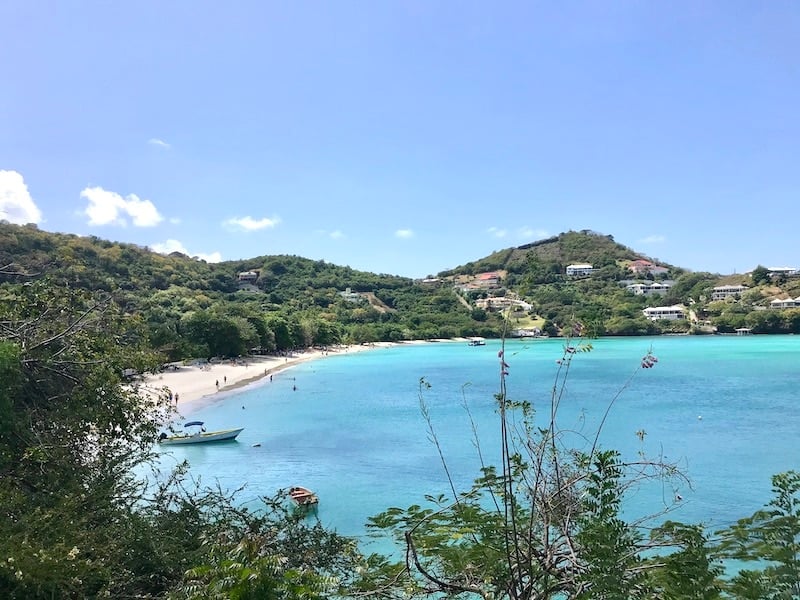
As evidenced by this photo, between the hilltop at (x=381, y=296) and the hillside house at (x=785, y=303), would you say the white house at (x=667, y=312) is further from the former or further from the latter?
the hillside house at (x=785, y=303)

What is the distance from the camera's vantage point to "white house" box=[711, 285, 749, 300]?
121031 mm

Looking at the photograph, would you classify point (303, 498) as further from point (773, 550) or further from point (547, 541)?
point (773, 550)

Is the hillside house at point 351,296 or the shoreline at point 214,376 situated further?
the hillside house at point 351,296

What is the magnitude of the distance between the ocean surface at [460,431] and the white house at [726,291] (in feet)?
221

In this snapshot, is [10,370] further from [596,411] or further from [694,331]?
[694,331]

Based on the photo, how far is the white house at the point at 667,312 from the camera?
11300 centimetres

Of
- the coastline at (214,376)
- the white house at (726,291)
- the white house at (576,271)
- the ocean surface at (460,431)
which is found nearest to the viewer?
the ocean surface at (460,431)

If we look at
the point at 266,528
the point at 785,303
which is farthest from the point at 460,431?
the point at 785,303

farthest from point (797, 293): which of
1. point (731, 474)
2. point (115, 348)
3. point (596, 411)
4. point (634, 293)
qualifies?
point (115, 348)

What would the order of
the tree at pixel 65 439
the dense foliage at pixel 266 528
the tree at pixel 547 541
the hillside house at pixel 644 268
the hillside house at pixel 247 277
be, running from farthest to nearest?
the hillside house at pixel 644 268, the hillside house at pixel 247 277, the tree at pixel 65 439, the tree at pixel 547 541, the dense foliage at pixel 266 528

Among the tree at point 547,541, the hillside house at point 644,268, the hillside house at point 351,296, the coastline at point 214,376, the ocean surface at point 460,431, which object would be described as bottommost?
the ocean surface at point 460,431

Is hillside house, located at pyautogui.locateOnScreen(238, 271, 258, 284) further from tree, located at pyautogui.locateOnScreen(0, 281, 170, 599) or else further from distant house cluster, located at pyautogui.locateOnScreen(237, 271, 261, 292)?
tree, located at pyautogui.locateOnScreen(0, 281, 170, 599)

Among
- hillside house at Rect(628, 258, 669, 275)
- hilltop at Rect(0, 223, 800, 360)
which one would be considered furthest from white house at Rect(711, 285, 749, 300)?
hillside house at Rect(628, 258, 669, 275)

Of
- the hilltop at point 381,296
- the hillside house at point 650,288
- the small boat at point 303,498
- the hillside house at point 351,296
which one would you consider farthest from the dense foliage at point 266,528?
the hillside house at point 650,288
